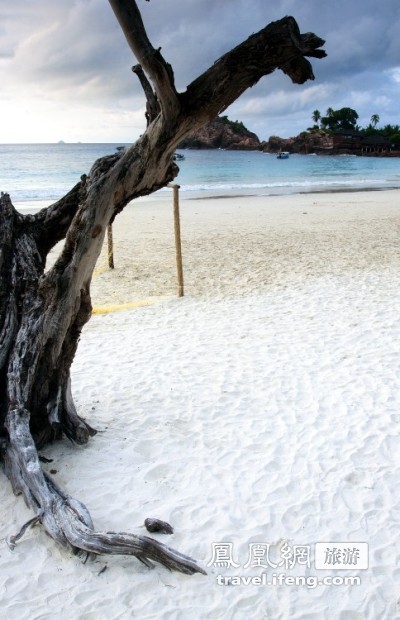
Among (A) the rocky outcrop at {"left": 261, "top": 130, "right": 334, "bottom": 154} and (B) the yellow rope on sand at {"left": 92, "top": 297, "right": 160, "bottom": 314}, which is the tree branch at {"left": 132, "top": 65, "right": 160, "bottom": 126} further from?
(A) the rocky outcrop at {"left": 261, "top": 130, "right": 334, "bottom": 154}

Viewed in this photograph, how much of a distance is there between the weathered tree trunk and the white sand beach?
6.4 inches

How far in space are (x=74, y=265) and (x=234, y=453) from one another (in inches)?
63.4

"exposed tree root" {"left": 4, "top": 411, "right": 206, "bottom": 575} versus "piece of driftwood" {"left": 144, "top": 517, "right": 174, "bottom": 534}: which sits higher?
"exposed tree root" {"left": 4, "top": 411, "right": 206, "bottom": 575}

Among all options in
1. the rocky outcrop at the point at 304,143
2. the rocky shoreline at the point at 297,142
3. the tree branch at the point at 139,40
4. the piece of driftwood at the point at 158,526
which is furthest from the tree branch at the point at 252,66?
the rocky outcrop at the point at 304,143

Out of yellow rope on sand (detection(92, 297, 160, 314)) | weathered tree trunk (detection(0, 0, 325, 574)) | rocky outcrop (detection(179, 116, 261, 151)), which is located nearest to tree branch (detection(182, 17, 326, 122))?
weathered tree trunk (detection(0, 0, 325, 574))

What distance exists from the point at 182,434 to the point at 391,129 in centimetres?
9436

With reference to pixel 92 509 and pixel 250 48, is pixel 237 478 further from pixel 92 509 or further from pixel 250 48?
pixel 250 48

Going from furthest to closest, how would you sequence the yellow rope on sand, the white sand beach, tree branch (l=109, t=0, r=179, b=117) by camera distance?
1. the yellow rope on sand
2. tree branch (l=109, t=0, r=179, b=117)
3. the white sand beach

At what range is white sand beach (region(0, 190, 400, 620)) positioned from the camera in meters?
2.68

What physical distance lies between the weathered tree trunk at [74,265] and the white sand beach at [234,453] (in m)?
0.16

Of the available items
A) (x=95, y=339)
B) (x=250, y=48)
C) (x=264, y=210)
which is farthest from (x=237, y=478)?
(x=264, y=210)

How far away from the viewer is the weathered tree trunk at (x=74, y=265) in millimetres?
2908

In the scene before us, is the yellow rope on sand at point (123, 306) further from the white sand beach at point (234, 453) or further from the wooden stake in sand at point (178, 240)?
the wooden stake in sand at point (178, 240)

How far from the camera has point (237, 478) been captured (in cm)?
348
